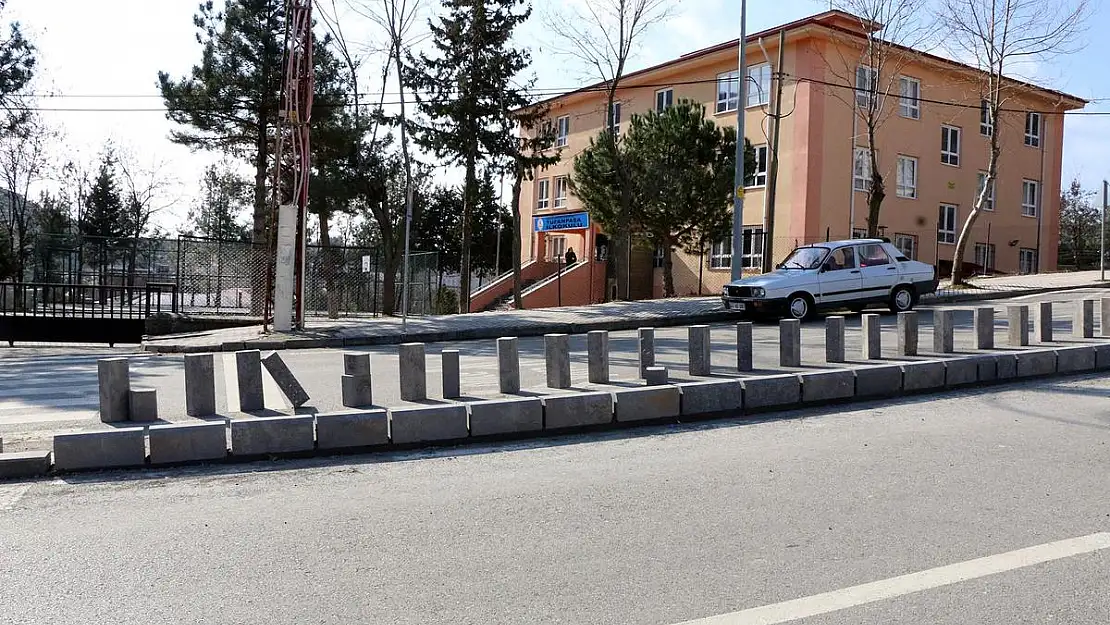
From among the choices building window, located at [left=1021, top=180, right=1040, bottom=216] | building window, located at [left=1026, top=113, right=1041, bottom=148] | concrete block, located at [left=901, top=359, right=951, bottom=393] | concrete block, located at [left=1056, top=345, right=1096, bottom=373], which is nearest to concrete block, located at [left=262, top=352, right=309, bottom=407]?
concrete block, located at [left=901, top=359, right=951, bottom=393]

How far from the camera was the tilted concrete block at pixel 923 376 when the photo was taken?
897 cm

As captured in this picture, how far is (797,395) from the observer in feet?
27.4

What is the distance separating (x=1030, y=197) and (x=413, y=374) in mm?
42701

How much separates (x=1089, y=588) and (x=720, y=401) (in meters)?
4.15

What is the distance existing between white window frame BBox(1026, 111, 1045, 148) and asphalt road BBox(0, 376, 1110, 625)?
40253 mm

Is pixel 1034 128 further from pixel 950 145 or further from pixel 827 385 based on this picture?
pixel 827 385

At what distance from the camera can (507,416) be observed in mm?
7117

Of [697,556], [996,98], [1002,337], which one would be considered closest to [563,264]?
[996,98]

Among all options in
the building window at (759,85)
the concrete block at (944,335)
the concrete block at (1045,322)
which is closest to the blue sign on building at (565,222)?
the building window at (759,85)

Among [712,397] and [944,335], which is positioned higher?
[944,335]

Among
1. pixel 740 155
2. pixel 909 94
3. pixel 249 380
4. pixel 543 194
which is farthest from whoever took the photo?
pixel 543 194

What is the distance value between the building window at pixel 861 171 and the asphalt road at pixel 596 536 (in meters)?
29.7

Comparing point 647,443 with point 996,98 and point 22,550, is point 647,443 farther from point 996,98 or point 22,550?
point 996,98

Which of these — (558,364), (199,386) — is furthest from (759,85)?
(199,386)
